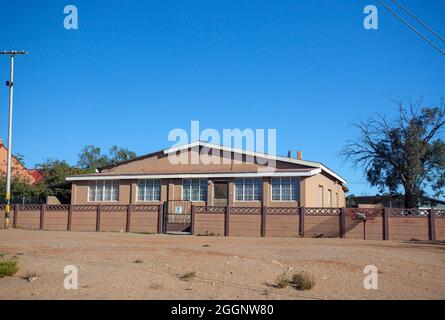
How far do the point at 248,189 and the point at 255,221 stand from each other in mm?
4812

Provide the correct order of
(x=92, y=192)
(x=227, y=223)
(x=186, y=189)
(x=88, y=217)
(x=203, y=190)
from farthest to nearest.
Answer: (x=92, y=192), (x=186, y=189), (x=203, y=190), (x=88, y=217), (x=227, y=223)

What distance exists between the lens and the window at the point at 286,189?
2622 cm

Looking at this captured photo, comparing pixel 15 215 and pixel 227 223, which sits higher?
pixel 15 215

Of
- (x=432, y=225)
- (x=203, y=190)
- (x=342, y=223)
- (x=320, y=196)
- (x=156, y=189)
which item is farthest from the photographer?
(x=320, y=196)

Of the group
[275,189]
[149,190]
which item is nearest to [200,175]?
[149,190]

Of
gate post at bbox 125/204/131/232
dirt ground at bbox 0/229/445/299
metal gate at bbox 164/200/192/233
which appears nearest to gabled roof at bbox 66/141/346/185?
metal gate at bbox 164/200/192/233

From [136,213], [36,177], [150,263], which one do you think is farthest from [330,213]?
[36,177]

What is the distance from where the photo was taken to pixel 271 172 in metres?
26.2

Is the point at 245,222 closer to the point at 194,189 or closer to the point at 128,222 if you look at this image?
the point at 128,222

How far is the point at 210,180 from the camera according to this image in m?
28.0

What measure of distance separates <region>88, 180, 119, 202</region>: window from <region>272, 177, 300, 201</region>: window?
9715 millimetres

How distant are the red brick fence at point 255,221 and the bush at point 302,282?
447 inches

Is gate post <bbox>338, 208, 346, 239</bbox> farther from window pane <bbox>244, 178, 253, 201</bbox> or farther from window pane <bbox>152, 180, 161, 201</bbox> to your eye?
window pane <bbox>152, 180, 161, 201</bbox>
